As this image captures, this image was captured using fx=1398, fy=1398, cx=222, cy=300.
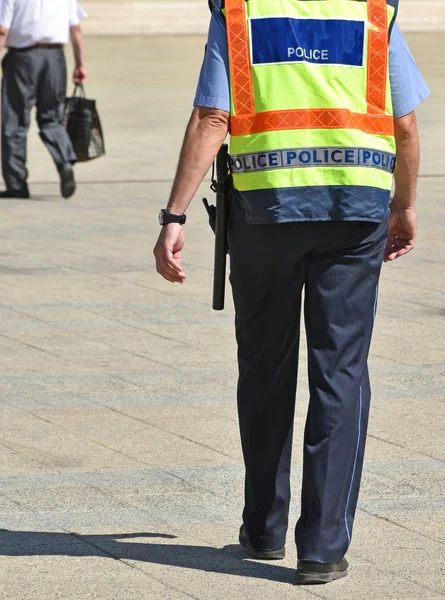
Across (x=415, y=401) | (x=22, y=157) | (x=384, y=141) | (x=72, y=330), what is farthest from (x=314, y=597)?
(x=22, y=157)

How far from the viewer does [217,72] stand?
3.70 meters

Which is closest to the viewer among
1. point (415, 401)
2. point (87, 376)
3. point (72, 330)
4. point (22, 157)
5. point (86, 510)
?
point (86, 510)

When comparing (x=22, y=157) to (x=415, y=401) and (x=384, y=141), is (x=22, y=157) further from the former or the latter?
(x=384, y=141)

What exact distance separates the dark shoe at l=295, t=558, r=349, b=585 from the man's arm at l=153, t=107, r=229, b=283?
85cm

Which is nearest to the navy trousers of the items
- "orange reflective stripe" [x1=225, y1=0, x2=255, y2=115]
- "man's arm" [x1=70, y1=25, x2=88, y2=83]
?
"orange reflective stripe" [x1=225, y1=0, x2=255, y2=115]

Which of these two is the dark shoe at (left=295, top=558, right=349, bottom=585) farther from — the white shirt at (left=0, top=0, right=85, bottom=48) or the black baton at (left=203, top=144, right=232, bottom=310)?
the white shirt at (left=0, top=0, right=85, bottom=48)

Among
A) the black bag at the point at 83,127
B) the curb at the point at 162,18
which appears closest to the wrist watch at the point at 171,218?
the black bag at the point at 83,127

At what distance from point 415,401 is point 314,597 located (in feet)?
6.80

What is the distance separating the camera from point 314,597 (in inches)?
145

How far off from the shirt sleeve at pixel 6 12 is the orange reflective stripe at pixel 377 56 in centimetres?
820

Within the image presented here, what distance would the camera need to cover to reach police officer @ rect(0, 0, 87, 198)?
1155 cm

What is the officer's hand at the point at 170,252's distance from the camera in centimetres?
382

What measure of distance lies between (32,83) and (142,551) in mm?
8195

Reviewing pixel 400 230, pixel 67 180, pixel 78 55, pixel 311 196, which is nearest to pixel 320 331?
pixel 311 196
